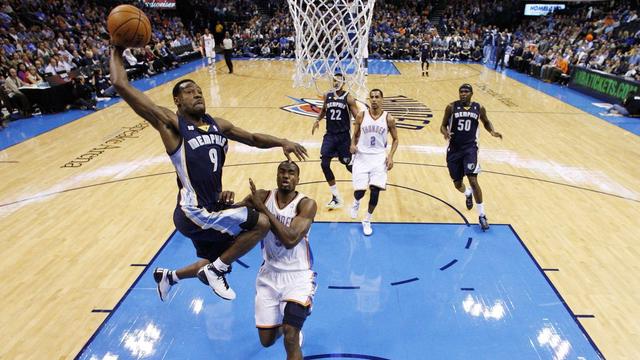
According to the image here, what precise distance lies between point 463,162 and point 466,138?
0.30 metres

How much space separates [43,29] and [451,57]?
1832 cm

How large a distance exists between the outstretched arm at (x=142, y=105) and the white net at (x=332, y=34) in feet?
7.19

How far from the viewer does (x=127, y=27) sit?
2.96 metres

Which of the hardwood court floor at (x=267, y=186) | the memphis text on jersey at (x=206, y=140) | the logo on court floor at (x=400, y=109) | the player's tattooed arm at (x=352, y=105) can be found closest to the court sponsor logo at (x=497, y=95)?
the hardwood court floor at (x=267, y=186)

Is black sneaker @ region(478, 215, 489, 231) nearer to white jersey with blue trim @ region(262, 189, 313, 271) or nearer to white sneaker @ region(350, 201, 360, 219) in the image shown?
white sneaker @ region(350, 201, 360, 219)

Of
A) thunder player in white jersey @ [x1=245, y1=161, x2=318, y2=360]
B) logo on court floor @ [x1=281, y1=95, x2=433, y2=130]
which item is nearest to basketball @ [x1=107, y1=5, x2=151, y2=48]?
thunder player in white jersey @ [x1=245, y1=161, x2=318, y2=360]

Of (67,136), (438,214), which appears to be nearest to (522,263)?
(438,214)

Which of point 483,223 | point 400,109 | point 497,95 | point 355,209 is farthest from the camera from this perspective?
point 497,95

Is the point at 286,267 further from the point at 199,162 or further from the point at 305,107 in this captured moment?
the point at 305,107

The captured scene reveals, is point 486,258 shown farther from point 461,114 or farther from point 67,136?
point 67,136

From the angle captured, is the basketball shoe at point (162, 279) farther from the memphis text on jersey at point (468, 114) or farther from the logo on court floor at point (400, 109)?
the logo on court floor at point (400, 109)

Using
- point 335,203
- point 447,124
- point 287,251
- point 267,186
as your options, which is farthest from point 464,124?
point 287,251

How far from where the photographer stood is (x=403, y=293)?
4.17 meters

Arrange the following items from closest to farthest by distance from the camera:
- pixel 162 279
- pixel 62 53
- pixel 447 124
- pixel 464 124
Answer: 1. pixel 162 279
2. pixel 464 124
3. pixel 447 124
4. pixel 62 53
